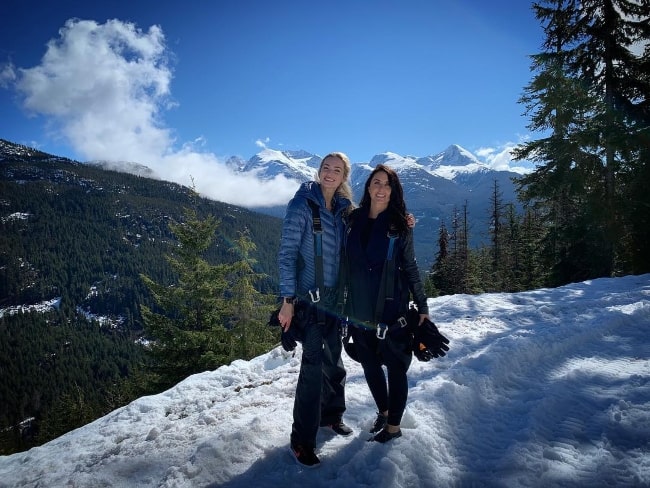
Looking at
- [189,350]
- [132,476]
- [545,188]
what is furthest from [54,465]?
[545,188]

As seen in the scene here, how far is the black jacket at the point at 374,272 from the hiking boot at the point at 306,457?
1177mm

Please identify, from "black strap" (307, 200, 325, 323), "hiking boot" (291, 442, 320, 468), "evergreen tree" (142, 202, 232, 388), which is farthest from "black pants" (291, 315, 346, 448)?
"evergreen tree" (142, 202, 232, 388)

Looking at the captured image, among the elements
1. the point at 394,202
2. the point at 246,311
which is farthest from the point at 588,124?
the point at 246,311

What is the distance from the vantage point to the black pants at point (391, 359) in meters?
2.96

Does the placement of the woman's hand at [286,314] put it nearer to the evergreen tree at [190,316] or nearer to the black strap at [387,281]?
the black strap at [387,281]

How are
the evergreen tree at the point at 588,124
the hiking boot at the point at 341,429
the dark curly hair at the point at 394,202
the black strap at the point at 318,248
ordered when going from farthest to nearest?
1. the evergreen tree at the point at 588,124
2. the hiking boot at the point at 341,429
3. the dark curly hair at the point at 394,202
4. the black strap at the point at 318,248

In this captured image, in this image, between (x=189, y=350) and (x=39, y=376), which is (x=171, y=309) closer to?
(x=189, y=350)

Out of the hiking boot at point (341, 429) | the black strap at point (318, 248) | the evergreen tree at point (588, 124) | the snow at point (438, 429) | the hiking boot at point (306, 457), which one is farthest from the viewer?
the evergreen tree at point (588, 124)

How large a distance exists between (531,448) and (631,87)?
615 inches

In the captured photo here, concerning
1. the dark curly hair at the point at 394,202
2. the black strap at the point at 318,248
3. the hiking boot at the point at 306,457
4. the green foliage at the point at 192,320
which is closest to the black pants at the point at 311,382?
the hiking boot at the point at 306,457

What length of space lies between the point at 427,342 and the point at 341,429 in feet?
4.19

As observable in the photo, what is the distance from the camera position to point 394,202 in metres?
3.15

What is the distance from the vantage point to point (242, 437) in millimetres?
3246

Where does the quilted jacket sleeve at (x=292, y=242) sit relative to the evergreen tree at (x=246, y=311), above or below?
above
